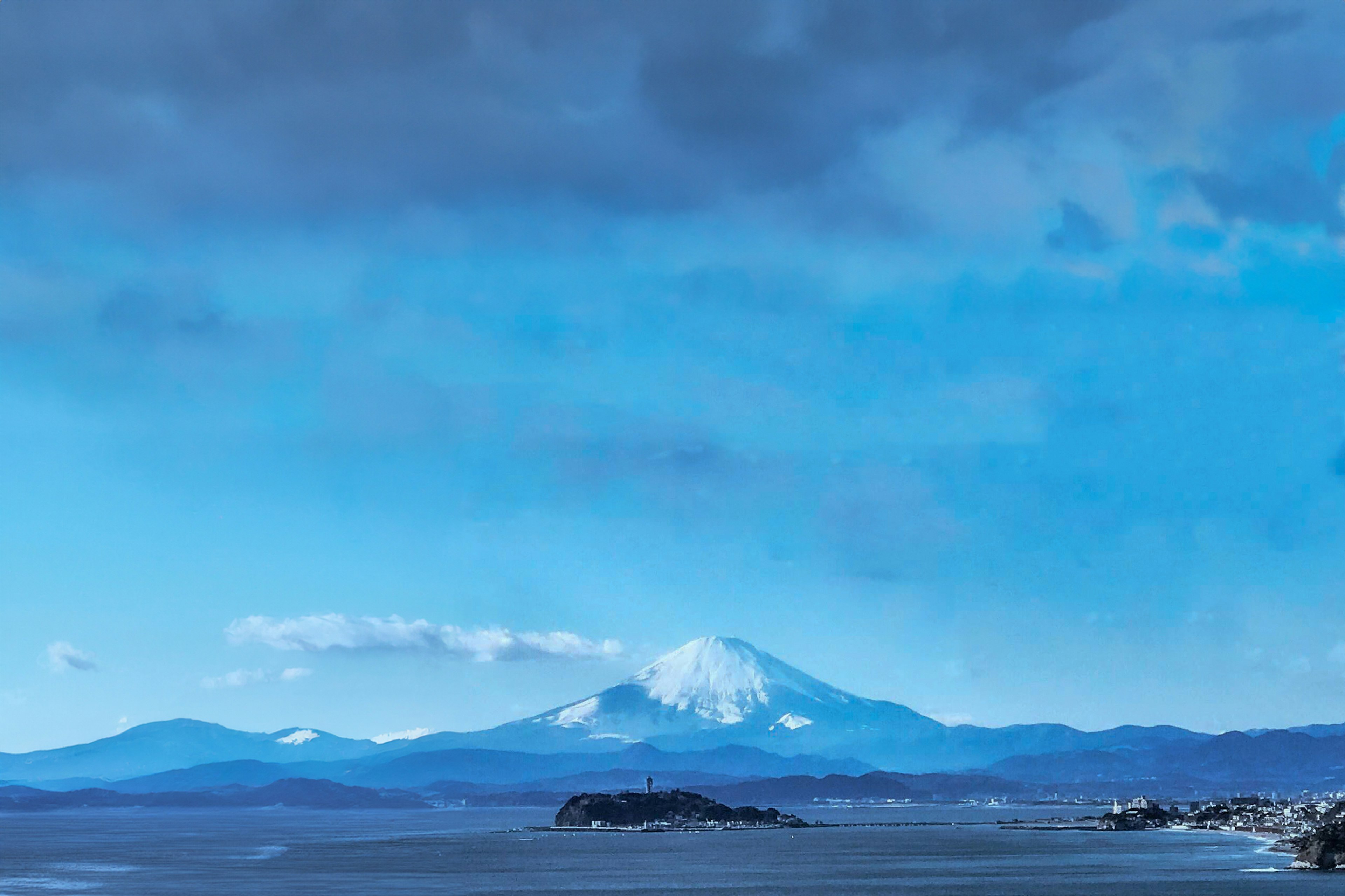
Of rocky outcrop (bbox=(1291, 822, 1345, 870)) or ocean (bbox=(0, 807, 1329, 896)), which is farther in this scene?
rocky outcrop (bbox=(1291, 822, 1345, 870))

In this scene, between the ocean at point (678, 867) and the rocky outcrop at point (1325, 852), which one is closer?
the ocean at point (678, 867)

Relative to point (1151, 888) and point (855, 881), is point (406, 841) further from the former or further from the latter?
point (1151, 888)

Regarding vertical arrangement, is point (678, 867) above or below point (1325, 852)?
below

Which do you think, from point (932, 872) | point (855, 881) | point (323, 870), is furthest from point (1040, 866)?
point (323, 870)

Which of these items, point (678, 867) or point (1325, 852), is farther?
point (678, 867)
